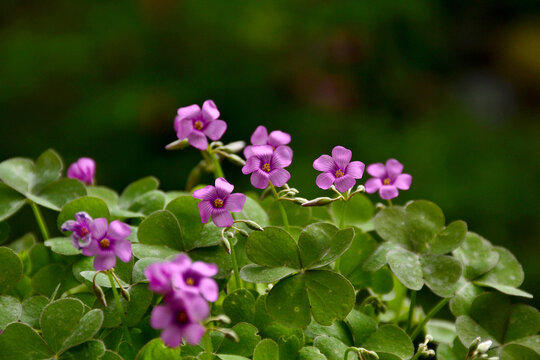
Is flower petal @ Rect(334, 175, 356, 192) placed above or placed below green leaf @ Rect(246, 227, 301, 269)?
above

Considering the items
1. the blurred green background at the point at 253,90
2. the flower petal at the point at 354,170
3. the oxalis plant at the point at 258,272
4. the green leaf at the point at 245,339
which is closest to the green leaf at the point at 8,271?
the oxalis plant at the point at 258,272

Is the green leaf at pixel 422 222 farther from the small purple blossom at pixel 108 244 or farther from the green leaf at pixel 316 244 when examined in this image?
the small purple blossom at pixel 108 244

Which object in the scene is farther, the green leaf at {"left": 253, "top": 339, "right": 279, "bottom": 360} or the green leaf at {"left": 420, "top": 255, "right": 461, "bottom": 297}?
the green leaf at {"left": 420, "top": 255, "right": 461, "bottom": 297}

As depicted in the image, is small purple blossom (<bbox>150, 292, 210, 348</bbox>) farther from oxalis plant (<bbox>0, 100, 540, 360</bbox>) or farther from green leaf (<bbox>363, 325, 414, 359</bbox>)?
green leaf (<bbox>363, 325, 414, 359</bbox>)

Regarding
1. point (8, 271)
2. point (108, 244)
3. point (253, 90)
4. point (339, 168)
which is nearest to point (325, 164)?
point (339, 168)

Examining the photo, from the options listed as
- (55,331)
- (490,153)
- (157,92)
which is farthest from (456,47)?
(55,331)

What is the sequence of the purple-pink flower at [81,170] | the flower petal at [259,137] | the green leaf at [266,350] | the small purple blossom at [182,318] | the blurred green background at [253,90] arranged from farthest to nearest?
1. the blurred green background at [253,90]
2. the purple-pink flower at [81,170]
3. the flower petal at [259,137]
4. the green leaf at [266,350]
5. the small purple blossom at [182,318]

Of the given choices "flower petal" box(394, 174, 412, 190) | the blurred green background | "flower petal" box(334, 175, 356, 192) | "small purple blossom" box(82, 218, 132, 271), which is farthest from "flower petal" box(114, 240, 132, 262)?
the blurred green background

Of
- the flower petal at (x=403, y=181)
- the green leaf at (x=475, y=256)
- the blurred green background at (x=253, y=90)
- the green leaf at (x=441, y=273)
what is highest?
the flower petal at (x=403, y=181)
